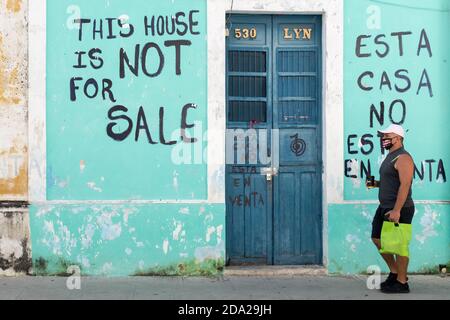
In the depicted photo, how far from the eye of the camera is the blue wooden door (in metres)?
8.59

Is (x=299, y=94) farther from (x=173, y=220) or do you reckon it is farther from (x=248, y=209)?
(x=173, y=220)

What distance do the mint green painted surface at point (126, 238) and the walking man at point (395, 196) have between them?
1811 mm

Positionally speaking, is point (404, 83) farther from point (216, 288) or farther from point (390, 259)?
point (216, 288)

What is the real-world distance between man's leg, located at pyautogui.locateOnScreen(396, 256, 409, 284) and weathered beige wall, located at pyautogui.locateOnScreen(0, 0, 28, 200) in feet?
13.3

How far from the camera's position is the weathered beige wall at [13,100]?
322 inches

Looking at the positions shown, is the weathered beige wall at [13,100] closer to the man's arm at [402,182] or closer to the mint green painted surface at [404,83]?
the mint green painted surface at [404,83]

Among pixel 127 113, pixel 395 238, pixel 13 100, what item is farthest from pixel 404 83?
pixel 13 100

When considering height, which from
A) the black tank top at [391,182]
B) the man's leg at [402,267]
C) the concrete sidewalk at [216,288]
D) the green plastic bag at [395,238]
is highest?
the black tank top at [391,182]

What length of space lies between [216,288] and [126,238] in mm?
1207

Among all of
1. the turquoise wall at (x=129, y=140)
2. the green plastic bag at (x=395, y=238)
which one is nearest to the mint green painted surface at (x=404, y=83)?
the green plastic bag at (x=395, y=238)

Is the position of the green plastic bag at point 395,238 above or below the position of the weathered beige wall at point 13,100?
below
